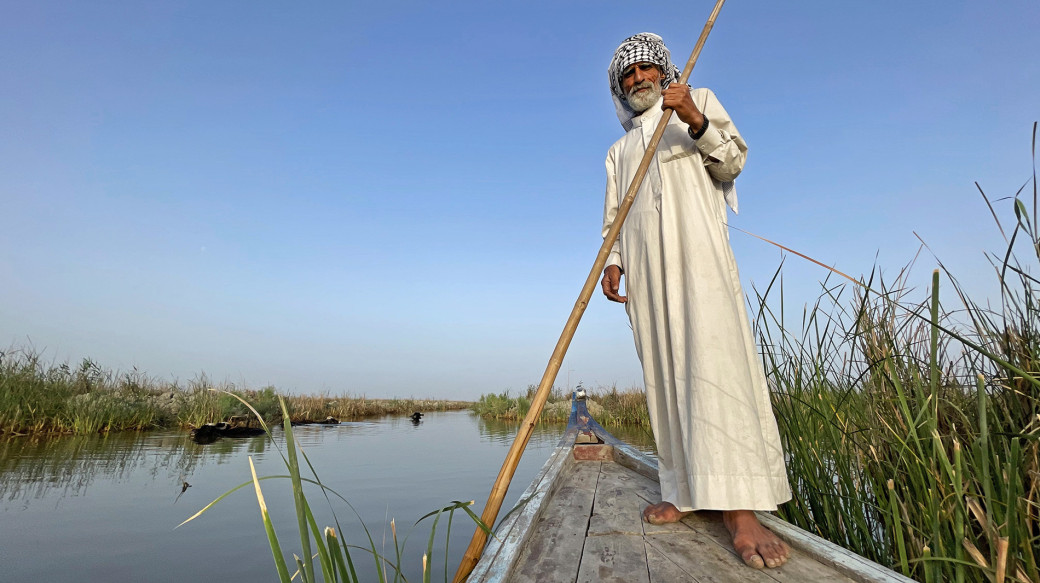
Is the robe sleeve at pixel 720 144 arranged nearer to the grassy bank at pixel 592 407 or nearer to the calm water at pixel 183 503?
the calm water at pixel 183 503

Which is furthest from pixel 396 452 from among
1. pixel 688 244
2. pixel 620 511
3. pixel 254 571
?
pixel 688 244

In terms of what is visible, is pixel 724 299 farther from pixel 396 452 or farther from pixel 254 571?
pixel 396 452

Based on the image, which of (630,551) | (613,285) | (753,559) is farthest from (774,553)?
(613,285)

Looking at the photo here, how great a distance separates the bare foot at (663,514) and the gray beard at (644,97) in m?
1.58

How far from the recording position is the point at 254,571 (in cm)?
235

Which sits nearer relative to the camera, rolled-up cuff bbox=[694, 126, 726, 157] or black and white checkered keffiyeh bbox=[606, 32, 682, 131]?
rolled-up cuff bbox=[694, 126, 726, 157]

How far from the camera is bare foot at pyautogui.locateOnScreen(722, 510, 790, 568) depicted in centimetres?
119

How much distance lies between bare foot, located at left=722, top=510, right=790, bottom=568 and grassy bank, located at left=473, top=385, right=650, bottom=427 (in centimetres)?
611

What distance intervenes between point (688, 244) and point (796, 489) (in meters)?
1.14

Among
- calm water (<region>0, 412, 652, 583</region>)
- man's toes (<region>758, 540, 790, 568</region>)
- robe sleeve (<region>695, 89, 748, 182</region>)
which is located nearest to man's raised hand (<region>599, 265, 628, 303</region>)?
robe sleeve (<region>695, 89, 748, 182</region>)

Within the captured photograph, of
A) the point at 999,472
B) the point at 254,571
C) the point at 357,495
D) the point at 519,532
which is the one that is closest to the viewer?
the point at 999,472

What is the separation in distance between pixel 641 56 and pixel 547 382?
1459 millimetres

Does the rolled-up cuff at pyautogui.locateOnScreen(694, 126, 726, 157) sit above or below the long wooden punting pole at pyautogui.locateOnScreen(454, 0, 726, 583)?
above

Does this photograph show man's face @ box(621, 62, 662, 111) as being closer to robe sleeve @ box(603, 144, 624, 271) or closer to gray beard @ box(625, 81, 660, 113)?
gray beard @ box(625, 81, 660, 113)
